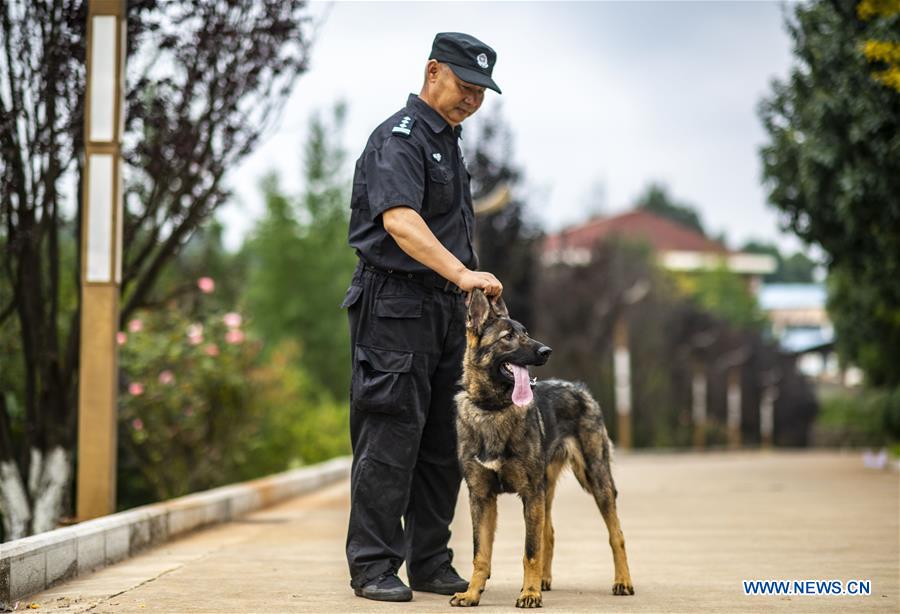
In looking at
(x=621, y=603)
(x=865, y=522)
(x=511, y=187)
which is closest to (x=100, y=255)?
(x=621, y=603)

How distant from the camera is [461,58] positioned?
252 inches

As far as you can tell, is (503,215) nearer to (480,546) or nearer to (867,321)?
(867,321)

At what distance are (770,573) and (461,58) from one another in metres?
3.43

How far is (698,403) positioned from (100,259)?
62.6 metres

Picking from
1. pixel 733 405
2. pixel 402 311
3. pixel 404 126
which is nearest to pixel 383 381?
pixel 402 311

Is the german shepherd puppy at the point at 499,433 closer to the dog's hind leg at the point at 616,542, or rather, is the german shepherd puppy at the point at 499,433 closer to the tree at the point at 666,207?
the dog's hind leg at the point at 616,542

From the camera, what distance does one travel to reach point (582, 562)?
835 cm

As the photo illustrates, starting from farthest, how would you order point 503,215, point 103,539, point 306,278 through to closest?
point 306,278 → point 503,215 → point 103,539

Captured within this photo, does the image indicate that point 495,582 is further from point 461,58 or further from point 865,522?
point 865,522

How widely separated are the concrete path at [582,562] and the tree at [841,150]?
Result: 450 cm

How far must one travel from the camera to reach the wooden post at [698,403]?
69188 millimetres

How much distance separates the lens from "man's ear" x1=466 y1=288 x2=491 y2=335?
19.8 ft

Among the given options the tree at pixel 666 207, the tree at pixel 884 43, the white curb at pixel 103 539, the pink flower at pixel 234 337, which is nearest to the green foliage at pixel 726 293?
the tree at pixel 666 207

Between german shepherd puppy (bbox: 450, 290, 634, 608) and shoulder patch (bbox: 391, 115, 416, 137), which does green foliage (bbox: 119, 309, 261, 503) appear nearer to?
shoulder patch (bbox: 391, 115, 416, 137)
